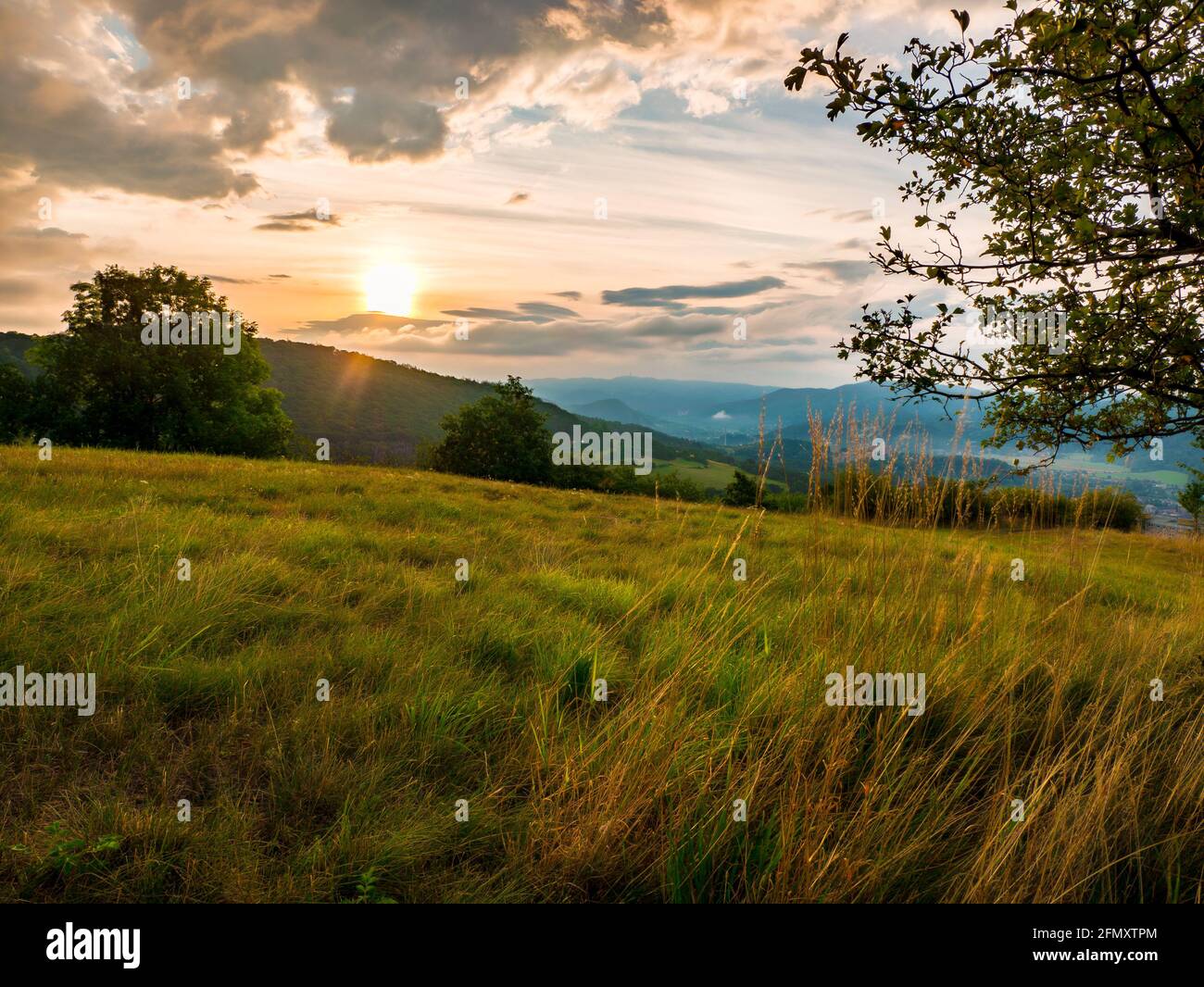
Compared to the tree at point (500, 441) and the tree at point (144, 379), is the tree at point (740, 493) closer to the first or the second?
the tree at point (500, 441)

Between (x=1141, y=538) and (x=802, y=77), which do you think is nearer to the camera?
(x=802, y=77)

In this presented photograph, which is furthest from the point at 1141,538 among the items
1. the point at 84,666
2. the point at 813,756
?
the point at 84,666

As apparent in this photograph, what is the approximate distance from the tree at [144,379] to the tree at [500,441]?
1105 cm

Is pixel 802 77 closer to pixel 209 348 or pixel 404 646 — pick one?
pixel 404 646

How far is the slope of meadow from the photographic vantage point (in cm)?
244

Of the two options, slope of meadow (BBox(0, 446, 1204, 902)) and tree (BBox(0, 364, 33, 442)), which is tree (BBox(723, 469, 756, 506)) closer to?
slope of meadow (BBox(0, 446, 1204, 902))

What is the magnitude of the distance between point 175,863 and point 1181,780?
15.8 ft

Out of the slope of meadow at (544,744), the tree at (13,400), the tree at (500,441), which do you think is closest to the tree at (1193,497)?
the tree at (500,441)

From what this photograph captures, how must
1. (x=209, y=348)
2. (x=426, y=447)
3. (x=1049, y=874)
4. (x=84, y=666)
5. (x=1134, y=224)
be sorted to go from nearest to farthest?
(x=1049, y=874) → (x=84, y=666) → (x=1134, y=224) → (x=209, y=348) → (x=426, y=447)

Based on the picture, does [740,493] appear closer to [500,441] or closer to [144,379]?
[500,441]

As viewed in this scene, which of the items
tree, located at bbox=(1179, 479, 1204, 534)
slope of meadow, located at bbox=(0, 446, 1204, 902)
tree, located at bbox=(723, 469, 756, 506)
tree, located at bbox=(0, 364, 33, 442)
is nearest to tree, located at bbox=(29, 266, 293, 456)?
tree, located at bbox=(0, 364, 33, 442)

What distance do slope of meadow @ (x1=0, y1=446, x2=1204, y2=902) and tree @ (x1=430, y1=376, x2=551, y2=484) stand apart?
36.6m

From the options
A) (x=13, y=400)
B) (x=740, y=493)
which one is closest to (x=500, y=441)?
(x=740, y=493)

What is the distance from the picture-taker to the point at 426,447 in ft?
183
